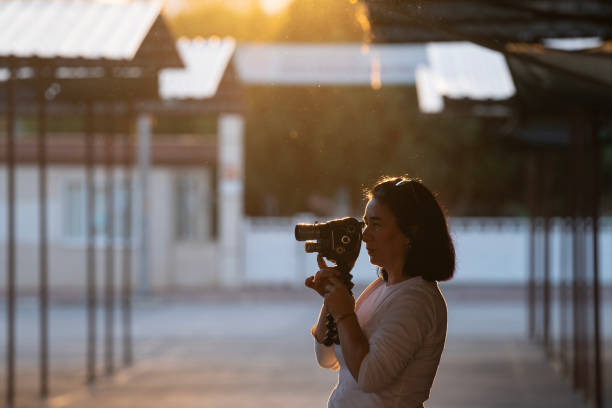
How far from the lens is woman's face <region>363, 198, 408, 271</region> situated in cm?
303

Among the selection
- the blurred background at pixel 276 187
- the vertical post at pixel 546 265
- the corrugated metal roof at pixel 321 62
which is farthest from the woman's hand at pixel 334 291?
the corrugated metal roof at pixel 321 62

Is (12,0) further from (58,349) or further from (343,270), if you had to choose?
(343,270)

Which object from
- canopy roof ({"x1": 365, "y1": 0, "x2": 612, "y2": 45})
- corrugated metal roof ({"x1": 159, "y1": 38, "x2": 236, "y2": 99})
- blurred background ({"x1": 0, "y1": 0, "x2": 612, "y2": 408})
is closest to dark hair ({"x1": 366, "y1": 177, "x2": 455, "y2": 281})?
blurred background ({"x1": 0, "y1": 0, "x2": 612, "y2": 408})

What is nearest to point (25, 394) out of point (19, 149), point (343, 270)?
point (343, 270)

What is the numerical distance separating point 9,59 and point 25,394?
11.3ft

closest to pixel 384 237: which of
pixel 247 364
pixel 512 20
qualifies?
pixel 512 20

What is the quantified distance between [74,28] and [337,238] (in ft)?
23.1

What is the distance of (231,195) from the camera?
26312 millimetres

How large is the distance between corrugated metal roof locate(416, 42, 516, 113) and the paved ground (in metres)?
2.96

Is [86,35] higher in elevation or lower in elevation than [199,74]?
lower

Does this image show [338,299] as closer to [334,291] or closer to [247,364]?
[334,291]

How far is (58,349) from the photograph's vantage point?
14.4 meters

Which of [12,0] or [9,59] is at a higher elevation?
[12,0]

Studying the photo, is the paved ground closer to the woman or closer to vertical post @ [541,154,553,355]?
vertical post @ [541,154,553,355]
